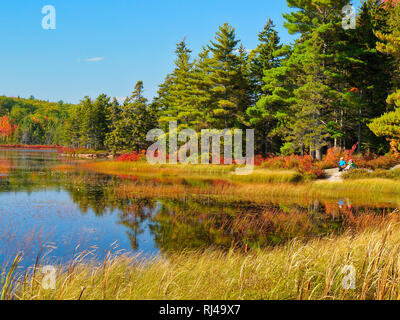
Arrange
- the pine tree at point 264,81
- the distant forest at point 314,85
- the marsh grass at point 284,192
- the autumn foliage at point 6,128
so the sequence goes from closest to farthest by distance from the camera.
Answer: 1. the marsh grass at point 284,192
2. the distant forest at point 314,85
3. the pine tree at point 264,81
4. the autumn foliage at point 6,128

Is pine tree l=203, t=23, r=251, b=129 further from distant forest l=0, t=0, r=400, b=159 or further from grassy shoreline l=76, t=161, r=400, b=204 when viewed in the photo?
grassy shoreline l=76, t=161, r=400, b=204

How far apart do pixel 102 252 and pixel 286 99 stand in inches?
955

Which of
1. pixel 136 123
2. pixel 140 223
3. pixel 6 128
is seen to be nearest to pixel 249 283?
pixel 140 223

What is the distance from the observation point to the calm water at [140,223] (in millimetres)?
9000

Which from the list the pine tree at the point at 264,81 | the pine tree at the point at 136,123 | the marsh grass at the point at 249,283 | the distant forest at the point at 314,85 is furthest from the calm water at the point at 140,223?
the pine tree at the point at 136,123

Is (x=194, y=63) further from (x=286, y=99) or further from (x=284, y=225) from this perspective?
(x=284, y=225)

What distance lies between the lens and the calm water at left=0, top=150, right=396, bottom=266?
9000 mm

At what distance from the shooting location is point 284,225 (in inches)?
450

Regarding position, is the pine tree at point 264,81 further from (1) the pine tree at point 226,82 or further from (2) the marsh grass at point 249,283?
(2) the marsh grass at point 249,283

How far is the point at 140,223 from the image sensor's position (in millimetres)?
11898

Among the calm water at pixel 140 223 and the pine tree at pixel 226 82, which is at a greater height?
the pine tree at pixel 226 82

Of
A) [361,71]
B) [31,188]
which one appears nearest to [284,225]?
[31,188]

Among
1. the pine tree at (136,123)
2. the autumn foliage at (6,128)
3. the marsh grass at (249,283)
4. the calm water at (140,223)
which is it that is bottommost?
the calm water at (140,223)

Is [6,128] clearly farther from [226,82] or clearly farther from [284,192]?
[284,192]
